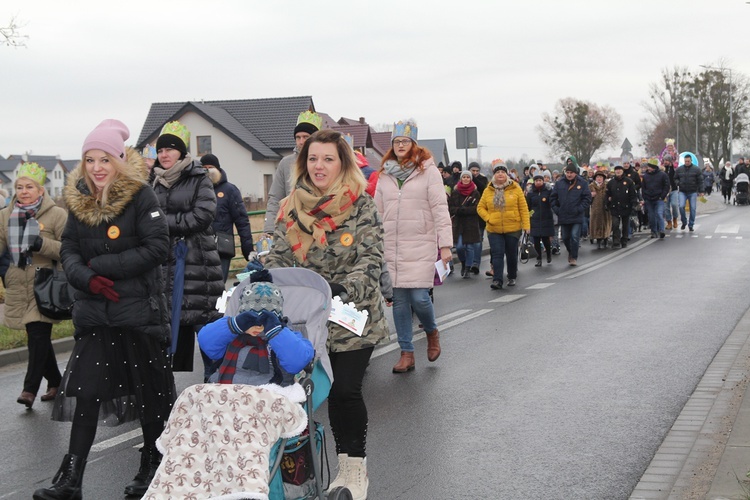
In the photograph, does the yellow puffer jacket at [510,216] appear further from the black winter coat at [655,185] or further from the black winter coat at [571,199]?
the black winter coat at [655,185]

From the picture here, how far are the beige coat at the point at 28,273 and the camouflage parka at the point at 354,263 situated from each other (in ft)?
11.5

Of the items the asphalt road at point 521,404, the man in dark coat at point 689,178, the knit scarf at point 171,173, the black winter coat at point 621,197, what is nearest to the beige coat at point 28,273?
the asphalt road at point 521,404

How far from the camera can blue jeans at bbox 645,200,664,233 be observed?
25672 millimetres

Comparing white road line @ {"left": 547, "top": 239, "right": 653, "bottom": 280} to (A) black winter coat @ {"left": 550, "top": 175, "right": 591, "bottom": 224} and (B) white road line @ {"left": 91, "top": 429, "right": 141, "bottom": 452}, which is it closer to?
(A) black winter coat @ {"left": 550, "top": 175, "right": 591, "bottom": 224}

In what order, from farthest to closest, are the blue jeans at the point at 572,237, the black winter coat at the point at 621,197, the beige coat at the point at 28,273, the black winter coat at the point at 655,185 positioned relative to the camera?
the black winter coat at the point at 655,185
the black winter coat at the point at 621,197
the blue jeans at the point at 572,237
the beige coat at the point at 28,273

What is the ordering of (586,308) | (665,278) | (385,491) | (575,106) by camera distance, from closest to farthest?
(385,491), (586,308), (665,278), (575,106)

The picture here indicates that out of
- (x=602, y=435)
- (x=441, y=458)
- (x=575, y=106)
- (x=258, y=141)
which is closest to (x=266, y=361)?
(x=441, y=458)

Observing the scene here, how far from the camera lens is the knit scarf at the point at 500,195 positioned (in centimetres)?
1594

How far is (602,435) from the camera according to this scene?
271 inches

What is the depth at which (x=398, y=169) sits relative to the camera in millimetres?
9086

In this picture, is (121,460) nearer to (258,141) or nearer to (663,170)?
(663,170)

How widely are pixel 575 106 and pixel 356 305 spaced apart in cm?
9074

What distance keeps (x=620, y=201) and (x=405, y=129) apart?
15.6m

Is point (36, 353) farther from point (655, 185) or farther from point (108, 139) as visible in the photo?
point (655, 185)
